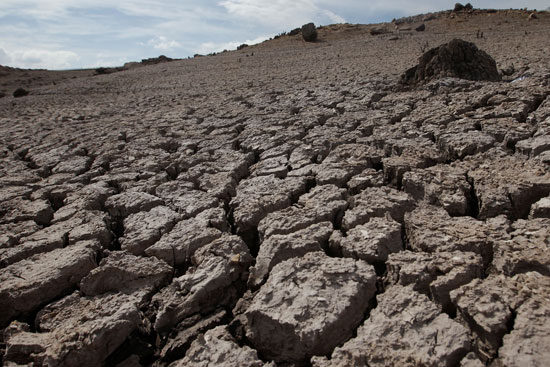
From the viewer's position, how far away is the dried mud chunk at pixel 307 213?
2.00m

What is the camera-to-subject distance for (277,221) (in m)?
2.06

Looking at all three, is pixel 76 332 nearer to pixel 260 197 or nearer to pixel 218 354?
pixel 218 354

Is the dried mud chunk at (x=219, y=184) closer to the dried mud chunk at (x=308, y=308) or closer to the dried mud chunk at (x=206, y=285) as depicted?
the dried mud chunk at (x=206, y=285)

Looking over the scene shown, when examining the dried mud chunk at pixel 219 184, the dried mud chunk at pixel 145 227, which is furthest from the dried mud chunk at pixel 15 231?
the dried mud chunk at pixel 219 184

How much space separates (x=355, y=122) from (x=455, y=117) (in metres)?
0.89

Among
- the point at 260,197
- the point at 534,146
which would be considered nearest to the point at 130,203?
the point at 260,197

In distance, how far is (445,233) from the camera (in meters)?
1.70

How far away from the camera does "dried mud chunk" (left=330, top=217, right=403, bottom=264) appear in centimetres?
167

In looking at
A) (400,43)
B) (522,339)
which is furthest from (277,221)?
(400,43)

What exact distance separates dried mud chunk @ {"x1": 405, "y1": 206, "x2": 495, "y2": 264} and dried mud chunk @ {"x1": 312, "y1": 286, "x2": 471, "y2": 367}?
33cm

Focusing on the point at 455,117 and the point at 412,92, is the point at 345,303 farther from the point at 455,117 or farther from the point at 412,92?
the point at 412,92

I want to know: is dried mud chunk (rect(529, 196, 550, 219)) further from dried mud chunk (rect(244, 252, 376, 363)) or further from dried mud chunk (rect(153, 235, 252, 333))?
dried mud chunk (rect(153, 235, 252, 333))

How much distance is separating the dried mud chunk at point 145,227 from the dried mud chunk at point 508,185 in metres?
1.81

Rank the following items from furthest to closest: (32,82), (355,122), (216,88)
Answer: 1. (32,82)
2. (216,88)
3. (355,122)
